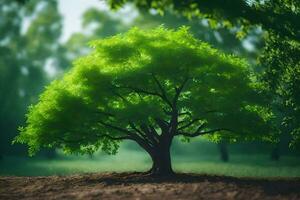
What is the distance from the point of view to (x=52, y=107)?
712 inches

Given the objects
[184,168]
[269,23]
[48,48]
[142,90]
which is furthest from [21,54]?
[269,23]

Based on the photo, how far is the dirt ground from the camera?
13.1 metres

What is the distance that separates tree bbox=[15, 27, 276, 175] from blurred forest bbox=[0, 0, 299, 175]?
14855mm

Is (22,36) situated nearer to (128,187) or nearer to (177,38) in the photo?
(177,38)

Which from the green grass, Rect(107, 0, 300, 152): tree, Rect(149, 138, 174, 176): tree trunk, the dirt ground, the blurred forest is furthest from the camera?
the blurred forest

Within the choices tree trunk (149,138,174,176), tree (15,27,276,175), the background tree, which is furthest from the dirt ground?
the background tree

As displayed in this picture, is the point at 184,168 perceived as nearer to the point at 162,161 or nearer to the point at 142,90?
the point at 162,161

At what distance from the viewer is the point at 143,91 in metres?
18.5

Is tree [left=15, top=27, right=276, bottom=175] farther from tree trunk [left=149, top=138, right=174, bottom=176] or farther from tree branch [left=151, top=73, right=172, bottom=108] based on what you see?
tree trunk [left=149, top=138, right=174, bottom=176]

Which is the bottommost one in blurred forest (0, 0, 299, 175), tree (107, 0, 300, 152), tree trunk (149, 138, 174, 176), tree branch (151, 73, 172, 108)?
tree trunk (149, 138, 174, 176)

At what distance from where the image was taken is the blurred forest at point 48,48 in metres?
38.6

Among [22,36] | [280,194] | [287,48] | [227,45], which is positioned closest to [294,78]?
[287,48]

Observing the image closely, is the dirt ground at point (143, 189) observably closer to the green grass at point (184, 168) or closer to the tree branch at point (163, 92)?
the tree branch at point (163, 92)

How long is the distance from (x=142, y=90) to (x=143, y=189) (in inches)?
210
